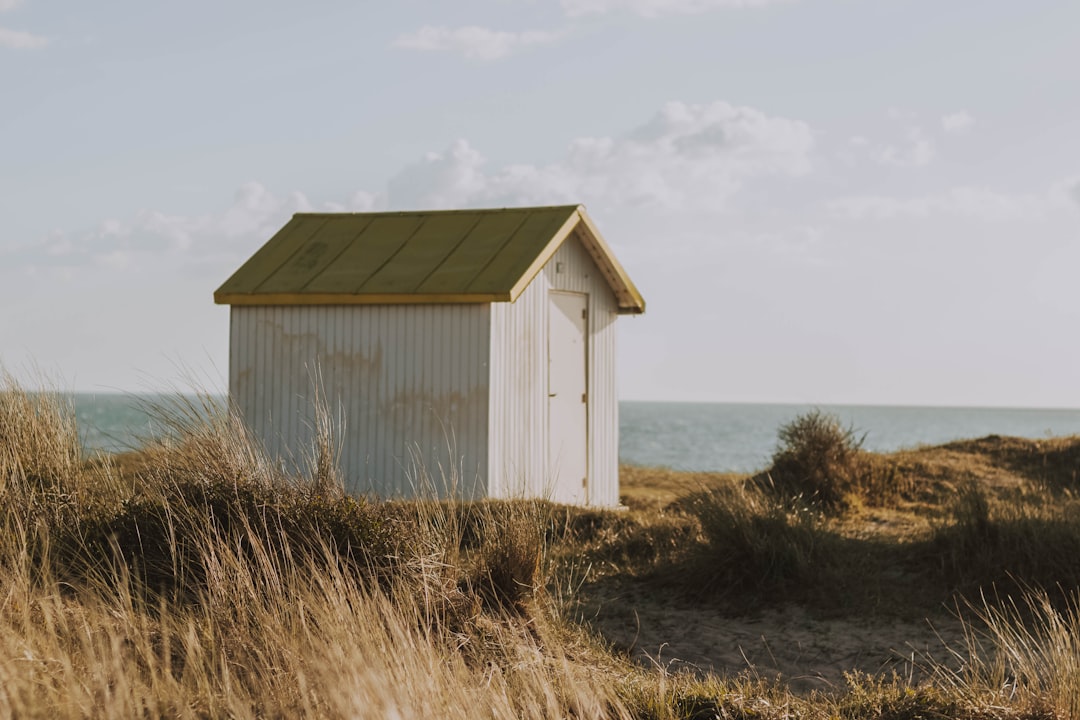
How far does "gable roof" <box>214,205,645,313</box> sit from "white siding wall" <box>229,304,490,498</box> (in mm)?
217

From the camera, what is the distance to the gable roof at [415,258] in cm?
1151

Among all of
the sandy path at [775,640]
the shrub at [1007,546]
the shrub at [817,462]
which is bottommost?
the sandy path at [775,640]

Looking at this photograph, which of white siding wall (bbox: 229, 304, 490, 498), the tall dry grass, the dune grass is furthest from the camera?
white siding wall (bbox: 229, 304, 490, 498)

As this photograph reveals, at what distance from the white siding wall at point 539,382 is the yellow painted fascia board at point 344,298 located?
327mm

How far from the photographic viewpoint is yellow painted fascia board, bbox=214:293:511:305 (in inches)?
442

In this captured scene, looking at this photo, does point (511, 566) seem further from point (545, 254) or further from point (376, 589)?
point (545, 254)

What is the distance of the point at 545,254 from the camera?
1167 centimetres

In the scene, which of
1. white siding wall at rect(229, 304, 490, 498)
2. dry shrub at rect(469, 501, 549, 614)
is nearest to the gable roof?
white siding wall at rect(229, 304, 490, 498)

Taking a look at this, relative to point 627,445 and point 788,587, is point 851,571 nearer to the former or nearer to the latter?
point 788,587

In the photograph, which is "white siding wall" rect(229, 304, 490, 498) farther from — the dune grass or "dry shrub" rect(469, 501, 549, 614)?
"dry shrub" rect(469, 501, 549, 614)

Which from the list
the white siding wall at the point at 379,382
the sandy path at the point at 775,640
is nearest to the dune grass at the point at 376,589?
the sandy path at the point at 775,640

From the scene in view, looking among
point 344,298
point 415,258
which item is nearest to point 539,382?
point 415,258

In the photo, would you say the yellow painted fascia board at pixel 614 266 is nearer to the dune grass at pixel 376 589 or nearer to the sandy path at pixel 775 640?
the dune grass at pixel 376 589

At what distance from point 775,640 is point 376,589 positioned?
10.5 feet
